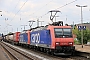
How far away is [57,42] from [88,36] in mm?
50436

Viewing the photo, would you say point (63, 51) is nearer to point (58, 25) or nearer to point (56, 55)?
point (56, 55)

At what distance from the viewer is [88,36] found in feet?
233

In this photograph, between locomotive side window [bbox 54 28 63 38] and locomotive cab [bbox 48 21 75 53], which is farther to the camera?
locomotive side window [bbox 54 28 63 38]

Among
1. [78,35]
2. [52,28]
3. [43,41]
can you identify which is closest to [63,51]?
[52,28]

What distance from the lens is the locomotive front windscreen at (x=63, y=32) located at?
22.3 m

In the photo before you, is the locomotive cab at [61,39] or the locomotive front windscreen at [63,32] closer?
the locomotive cab at [61,39]

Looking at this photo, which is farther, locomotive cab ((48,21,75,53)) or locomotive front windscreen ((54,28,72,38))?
locomotive front windscreen ((54,28,72,38))

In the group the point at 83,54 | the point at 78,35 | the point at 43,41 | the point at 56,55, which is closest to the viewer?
the point at 83,54

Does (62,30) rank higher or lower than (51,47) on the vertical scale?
higher

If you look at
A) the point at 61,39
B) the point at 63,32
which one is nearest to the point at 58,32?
the point at 63,32

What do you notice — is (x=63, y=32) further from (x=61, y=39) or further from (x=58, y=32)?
(x=61, y=39)

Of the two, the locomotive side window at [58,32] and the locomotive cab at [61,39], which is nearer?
the locomotive cab at [61,39]

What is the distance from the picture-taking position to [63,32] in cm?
2253

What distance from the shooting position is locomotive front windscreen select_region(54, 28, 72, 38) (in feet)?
73.2
